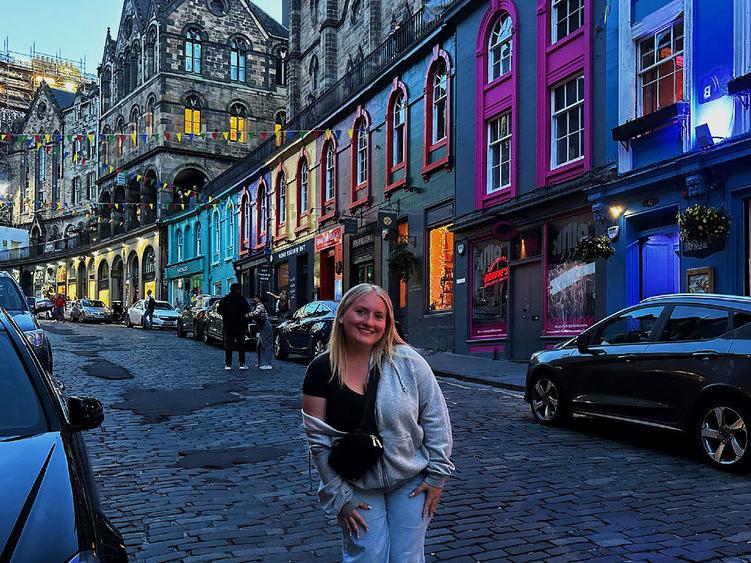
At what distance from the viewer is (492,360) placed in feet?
62.2

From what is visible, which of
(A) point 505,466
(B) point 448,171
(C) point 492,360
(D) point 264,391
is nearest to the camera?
(A) point 505,466

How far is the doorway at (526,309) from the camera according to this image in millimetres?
18203

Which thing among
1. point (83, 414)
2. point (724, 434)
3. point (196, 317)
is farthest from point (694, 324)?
point (196, 317)

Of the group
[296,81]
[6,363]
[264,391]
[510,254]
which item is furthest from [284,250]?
[6,363]

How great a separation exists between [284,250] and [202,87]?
24472 mm

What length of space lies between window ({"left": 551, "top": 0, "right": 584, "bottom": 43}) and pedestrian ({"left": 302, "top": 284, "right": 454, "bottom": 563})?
1626cm

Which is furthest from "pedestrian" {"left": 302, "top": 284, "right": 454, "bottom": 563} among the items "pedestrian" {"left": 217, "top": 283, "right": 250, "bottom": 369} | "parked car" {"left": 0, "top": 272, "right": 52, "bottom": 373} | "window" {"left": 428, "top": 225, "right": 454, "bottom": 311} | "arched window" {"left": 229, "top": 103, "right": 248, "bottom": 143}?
"arched window" {"left": 229, "top": 103, "right": 248, "bottom": 143}

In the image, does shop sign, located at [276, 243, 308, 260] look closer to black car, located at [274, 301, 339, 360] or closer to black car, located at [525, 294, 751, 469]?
black car, located at [274, 301, 339, 360]

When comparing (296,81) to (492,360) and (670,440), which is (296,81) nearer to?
(492,360)

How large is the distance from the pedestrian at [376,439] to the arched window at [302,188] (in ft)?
99.9

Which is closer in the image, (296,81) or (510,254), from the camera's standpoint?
(510,254)

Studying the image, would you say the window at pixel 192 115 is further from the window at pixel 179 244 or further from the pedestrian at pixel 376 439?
the pedestrian at pixel 376 439

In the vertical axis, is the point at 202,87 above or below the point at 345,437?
above

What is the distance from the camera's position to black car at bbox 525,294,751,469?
6.92m
